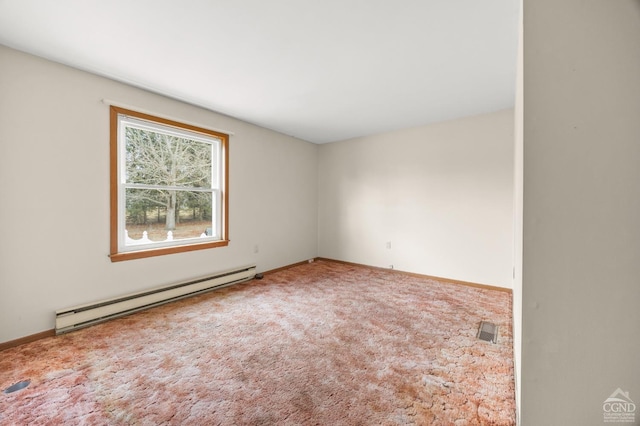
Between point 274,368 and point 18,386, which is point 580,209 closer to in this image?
Answer: point 274,368

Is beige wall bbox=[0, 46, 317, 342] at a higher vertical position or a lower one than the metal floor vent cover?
higher

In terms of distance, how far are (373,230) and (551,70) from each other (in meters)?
3.78

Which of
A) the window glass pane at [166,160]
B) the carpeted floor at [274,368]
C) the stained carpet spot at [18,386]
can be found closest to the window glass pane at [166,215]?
the window glass pane at [166,160]

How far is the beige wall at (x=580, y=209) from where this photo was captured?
0.91 metres

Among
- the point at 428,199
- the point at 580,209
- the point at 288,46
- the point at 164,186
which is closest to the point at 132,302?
the point at 164,186

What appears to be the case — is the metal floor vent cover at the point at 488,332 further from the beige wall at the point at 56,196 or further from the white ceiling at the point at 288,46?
the beige wall at the point at 56,196

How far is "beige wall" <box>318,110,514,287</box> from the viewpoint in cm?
349

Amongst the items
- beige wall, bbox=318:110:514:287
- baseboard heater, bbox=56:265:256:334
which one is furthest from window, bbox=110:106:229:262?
beige wall, bbox=318:110:514:287

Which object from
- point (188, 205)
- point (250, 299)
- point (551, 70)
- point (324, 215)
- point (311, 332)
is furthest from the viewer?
point (324, 215)

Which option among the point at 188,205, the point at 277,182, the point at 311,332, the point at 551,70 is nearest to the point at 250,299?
the point at 311,332

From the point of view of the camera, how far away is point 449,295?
331 centimetres

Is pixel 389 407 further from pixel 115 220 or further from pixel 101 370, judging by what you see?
pixel 115 220

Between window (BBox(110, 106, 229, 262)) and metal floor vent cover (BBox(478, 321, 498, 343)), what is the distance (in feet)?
10.8

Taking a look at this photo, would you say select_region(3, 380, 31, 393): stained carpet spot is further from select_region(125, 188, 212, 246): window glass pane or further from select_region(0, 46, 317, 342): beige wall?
select_region(125, 188, 212, 246): window glass pane
